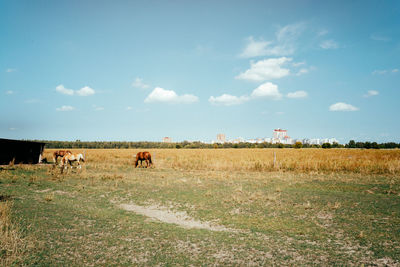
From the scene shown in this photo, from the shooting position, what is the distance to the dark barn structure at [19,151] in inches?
831

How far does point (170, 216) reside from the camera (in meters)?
7.50

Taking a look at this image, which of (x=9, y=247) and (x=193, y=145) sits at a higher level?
(x=193, y=145)

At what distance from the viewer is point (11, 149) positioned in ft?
71.3

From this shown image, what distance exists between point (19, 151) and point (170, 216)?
22.0 meters

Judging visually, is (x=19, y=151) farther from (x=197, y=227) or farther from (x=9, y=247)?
(x=197, y=227)

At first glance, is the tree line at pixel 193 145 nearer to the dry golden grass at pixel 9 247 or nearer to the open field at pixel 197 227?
the open field at pixel 197 227

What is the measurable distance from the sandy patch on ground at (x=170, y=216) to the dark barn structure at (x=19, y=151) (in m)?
17.9

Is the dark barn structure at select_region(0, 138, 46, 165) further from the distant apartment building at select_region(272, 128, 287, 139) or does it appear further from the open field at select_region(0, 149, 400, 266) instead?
the distant apartment building at select_region(272, 128, 287, 139)

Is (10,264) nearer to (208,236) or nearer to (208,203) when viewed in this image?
(208,236)

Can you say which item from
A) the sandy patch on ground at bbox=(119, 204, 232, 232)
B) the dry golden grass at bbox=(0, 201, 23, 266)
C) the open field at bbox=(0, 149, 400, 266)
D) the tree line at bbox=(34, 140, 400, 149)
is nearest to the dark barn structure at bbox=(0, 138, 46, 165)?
the open field at bbox=(0, 149, 400, 266)

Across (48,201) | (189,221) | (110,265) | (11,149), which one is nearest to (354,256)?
(189,221)

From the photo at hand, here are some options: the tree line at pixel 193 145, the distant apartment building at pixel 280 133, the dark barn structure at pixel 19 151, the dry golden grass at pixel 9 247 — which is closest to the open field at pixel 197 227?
the dry golden grass at pixel 9 247

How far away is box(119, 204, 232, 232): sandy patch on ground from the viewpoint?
651cm

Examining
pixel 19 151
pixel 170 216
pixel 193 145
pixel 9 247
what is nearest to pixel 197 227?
pixel 170 216
